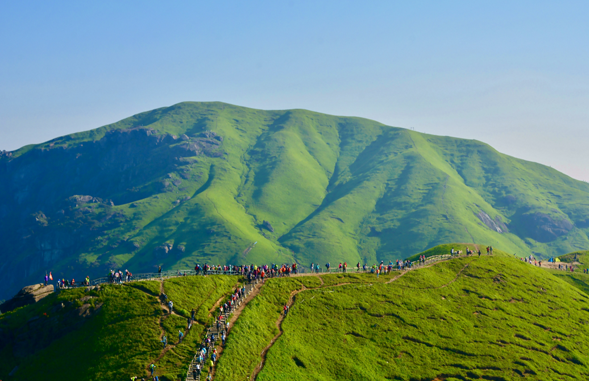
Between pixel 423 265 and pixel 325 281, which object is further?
pixel 423 265

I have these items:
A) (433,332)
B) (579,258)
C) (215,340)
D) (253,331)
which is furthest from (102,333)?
(579,258)

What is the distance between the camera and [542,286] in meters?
107

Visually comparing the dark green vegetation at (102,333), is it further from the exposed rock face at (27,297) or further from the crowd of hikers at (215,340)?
the exposed rock face at (27,297)

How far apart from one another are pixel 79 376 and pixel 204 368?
662 inches

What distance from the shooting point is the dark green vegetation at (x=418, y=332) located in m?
64.1

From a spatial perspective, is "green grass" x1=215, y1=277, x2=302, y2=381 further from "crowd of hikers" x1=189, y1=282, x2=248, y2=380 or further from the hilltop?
"crowd of hikers" x1=189, y1=282, x2=248, y2=380

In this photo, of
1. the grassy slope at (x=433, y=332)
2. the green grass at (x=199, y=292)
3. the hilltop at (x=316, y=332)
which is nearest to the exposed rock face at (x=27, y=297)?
the hilltop at (x=316, y=332)

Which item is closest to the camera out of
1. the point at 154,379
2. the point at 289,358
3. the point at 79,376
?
the point at 154,379

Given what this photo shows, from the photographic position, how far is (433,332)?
78.4 m

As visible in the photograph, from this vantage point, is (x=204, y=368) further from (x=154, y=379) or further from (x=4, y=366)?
(x=4, y=366)

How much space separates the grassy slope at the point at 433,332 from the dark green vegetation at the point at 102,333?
1359 centimetres

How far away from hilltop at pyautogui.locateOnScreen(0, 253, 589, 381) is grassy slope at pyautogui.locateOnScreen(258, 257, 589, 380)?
219 mm

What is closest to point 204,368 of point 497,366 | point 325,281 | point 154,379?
point 154,379

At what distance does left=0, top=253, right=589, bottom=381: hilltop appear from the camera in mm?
59344
